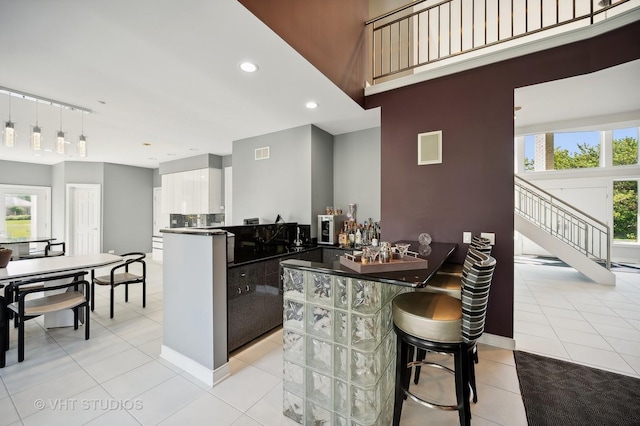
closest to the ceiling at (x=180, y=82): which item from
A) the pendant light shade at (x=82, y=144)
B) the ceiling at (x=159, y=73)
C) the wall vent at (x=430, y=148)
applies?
the ceiling at (x=159, y=73)

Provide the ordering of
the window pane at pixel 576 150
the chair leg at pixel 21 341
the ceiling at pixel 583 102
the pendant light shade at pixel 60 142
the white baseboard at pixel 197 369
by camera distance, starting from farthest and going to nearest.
Result: the window pane at pixel 576 150, the pendant light shade at pixel 60 142, the ceiling at pixel 583 102, the chair leg at pixel 21 341, the white baseboard at pixel 197 369

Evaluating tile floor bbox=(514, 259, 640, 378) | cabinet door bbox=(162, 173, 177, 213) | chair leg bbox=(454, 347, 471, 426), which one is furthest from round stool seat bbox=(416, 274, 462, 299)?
cabinet door bbox=(162, 173, 177, 213)

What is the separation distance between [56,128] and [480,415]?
6.79 m

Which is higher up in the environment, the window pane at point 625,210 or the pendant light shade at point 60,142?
the pendant light shade at point 60,142

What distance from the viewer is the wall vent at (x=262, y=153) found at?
4555 millimetres

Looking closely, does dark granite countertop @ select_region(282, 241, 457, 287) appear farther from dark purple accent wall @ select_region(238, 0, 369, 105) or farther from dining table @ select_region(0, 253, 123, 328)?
dining table @ select_region(0, 253, 123, 328)

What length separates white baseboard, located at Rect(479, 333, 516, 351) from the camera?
2697 millimetres

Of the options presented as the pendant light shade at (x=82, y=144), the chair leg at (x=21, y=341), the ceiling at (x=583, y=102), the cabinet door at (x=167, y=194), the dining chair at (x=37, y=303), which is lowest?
the chair leg at (x=21, y=341)

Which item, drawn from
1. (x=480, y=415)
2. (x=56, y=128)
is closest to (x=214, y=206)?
(x=56, y=128)

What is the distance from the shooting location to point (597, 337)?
2855 millimetres

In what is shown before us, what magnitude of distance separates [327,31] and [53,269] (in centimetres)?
380

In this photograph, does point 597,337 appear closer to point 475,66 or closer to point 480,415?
point 480,415

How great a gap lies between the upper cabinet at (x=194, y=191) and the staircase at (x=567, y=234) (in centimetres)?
663

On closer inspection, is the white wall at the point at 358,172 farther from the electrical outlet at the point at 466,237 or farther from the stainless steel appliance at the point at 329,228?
the electrical outlet at the point at 466,237
